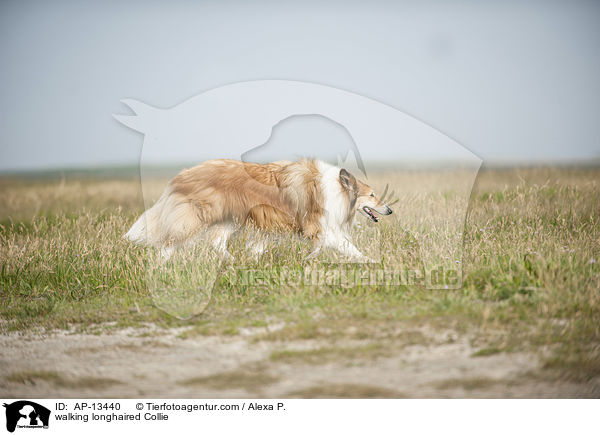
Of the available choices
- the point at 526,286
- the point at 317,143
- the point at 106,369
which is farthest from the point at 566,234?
the point at 106,369

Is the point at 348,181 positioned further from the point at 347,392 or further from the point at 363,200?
the point at 347,392

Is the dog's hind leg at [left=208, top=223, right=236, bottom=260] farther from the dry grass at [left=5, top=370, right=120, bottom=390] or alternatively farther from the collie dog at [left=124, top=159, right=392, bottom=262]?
the dry grass at [left=5, top=370, right=120, bottom=390]

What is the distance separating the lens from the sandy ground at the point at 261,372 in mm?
3875

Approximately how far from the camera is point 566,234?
690 cm

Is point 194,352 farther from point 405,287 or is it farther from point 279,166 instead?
point 279,166

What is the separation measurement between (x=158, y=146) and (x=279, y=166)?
69.6 inches

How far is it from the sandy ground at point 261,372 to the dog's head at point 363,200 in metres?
2.61

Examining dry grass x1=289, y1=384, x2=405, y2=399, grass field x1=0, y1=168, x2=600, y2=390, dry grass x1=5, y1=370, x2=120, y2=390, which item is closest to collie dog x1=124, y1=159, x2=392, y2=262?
grass field x1=0, y1=168, x2=600, y2=390

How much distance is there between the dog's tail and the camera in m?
6.56

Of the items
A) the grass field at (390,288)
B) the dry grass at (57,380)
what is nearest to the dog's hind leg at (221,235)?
the grass field at (390,288)

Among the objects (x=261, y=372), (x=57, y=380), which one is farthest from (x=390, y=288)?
(x=57, y=380)
